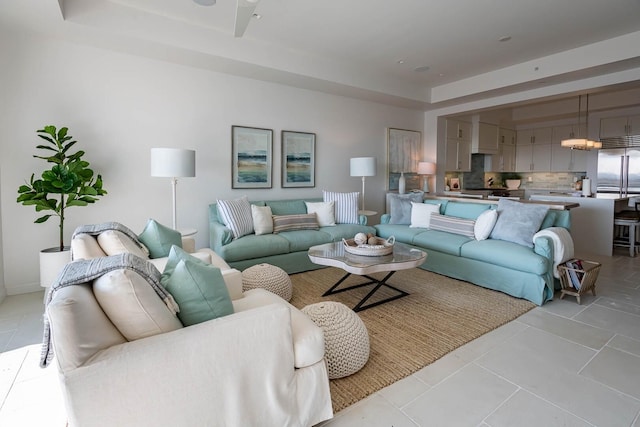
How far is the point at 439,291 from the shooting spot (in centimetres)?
352

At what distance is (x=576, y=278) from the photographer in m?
3.17

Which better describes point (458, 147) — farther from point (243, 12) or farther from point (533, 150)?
point (243, 12)

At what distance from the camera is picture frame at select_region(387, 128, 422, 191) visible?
21.0 feet

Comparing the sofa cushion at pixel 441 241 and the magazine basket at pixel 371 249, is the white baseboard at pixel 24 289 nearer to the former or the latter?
the magazine basket at pixel 371 249

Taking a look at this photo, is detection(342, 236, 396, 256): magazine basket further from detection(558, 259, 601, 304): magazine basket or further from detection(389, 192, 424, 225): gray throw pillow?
detection(389, 192, 424, 225): gray throw pillow

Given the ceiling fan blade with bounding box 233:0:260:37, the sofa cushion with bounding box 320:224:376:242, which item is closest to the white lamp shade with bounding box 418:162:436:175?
the sofa cushion with bounding box 320:224:376:242

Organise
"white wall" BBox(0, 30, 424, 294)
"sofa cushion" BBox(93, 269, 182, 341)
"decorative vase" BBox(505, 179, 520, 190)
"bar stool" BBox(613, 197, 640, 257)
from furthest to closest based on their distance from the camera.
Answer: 1. "decorative vase" BBox(505, 179, 520, 190)
2. "bar stool" BBox(613, 197, 640, 257)
3. "white wall" BBox(0, 30, 424, 294)
4. "sofa cushion" BBox(93, 269, 182, 341)

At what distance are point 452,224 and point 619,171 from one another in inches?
205

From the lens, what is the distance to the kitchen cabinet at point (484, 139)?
7477 mm

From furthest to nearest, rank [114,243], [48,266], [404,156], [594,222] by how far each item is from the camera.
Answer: [404,156] < [594,222] < [48,266] < [114,243]

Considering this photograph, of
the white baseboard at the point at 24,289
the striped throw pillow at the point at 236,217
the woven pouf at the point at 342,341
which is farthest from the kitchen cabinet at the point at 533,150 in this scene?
the white baseboard at the point at 24,289

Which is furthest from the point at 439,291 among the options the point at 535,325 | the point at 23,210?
the point at 23,210

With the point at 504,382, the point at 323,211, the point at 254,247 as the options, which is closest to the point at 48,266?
the point at 254,247

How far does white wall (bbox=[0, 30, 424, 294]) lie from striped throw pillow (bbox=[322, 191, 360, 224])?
631 millimetres
